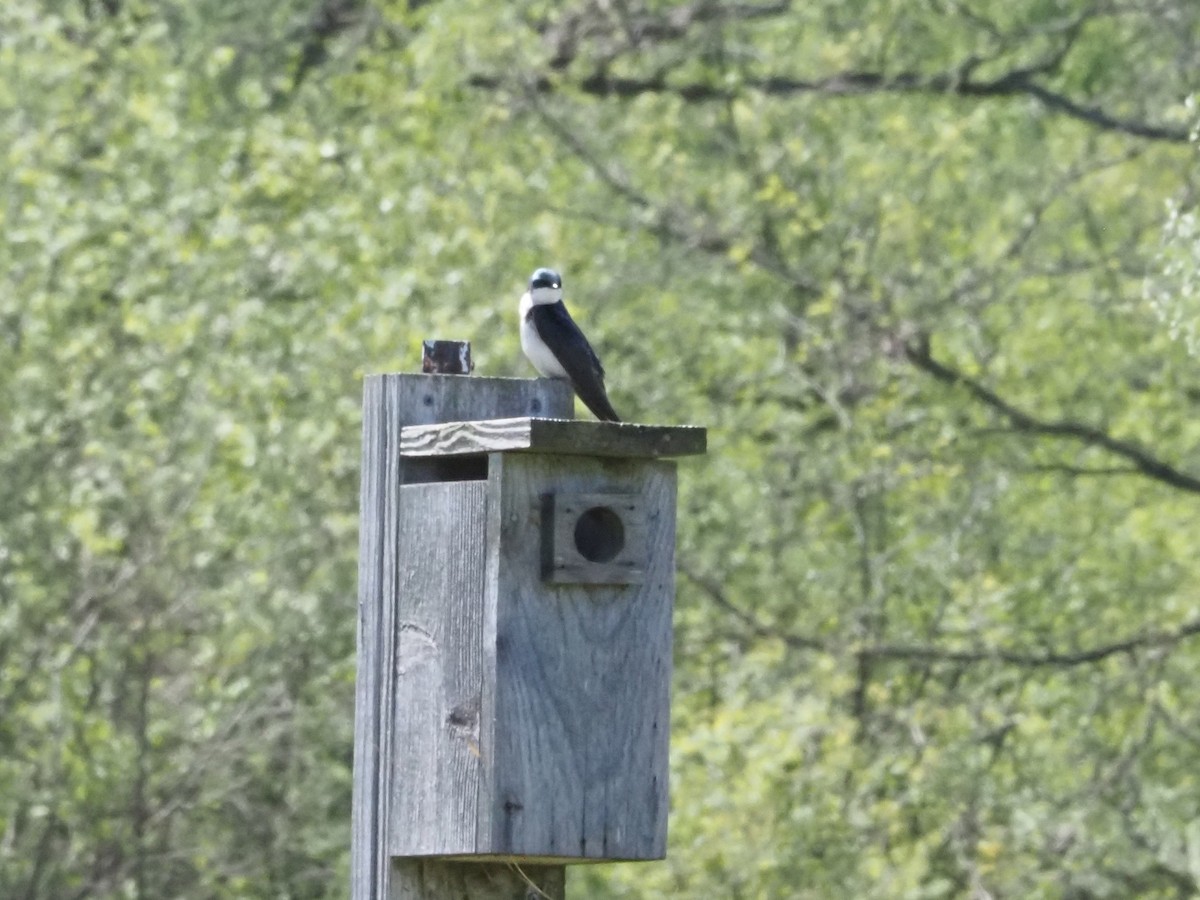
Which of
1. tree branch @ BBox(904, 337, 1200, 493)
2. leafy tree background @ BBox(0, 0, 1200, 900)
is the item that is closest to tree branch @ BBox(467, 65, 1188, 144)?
leafy tree background @ BBox(0, 0, 1200, 900)

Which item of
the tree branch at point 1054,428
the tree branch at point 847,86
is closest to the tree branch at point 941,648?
the tree branch at point 1054,428

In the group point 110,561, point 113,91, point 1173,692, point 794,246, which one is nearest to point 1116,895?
point 1173,692

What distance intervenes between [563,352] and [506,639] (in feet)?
3.55

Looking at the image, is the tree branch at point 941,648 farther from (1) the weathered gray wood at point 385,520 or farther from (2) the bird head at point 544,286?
(1) the weathered gray wood at point 385,520

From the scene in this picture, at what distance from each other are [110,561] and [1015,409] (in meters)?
3.55

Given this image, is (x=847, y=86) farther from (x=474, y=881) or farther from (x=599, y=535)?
(x=474, y=881)

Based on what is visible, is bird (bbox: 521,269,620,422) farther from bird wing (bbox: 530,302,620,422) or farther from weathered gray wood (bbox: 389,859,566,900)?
weathered gray wood (bbox: 389,859,566,900)

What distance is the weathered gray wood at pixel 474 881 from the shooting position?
2.83 meters

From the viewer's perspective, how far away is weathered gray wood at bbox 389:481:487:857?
2.78 m

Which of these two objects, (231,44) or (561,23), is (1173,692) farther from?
(231,44)

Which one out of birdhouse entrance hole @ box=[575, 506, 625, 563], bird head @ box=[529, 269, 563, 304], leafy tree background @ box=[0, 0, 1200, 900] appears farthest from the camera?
leafy tree background @ box=[0, 0, 1200, 900]

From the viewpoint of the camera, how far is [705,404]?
28.6 ft

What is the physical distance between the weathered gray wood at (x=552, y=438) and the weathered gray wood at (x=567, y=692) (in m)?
0.03

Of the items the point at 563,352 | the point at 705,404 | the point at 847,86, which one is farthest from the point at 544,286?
the point at 847,86
